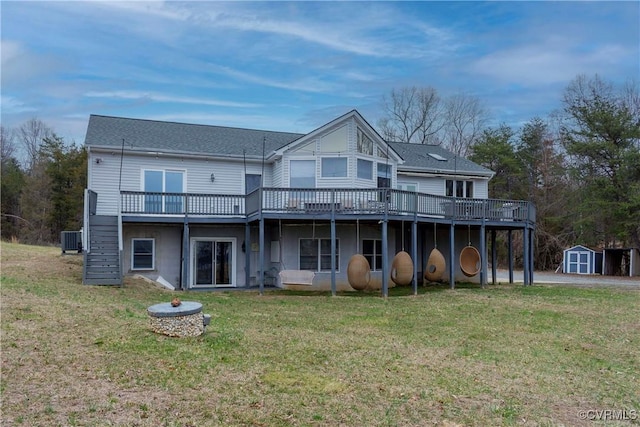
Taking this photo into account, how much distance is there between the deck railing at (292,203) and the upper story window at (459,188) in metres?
4.95

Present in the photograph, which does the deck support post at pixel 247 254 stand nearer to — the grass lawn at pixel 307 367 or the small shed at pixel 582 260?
the grass lawn at pixel 307 367

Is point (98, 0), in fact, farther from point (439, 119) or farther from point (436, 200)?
point (439, 119)

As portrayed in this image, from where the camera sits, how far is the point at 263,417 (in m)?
5.29

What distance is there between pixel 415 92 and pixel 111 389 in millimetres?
44175

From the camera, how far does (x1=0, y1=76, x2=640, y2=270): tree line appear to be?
1252 inches

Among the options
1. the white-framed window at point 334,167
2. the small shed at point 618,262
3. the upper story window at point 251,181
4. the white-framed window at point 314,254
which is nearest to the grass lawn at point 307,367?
the white-framed window at point 314,254

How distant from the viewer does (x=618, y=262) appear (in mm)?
34844

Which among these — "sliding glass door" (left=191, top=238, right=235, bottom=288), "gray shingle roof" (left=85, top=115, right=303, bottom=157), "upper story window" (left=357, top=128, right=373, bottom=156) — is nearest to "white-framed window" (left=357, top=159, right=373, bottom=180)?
"upper story window" (left=357, top=128, right=373, bottom=156)

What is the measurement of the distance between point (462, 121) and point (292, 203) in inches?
1361

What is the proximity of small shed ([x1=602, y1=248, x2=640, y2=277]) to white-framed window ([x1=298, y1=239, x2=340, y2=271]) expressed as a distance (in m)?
24.3

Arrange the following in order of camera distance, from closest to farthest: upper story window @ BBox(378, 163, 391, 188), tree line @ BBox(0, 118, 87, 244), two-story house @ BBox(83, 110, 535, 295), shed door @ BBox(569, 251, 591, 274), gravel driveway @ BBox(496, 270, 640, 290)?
two-story house @ BBox(83, 110, 535, 295) → upper story window @ BBox(378, 163, 391, 188) → gravel driveway @ BBox(496, 270, 640, 290) → shed door @ BBox(569, 251, 591, 274) → tree line @ BBox(0, 118, 87, 244)

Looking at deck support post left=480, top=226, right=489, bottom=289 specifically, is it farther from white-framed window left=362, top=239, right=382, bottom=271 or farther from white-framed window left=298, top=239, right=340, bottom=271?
white-framed window left=298, top=239, right=340, bottom=271

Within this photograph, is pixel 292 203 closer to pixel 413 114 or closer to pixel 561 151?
pixel 561 151

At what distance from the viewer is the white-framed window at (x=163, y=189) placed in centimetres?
1769
